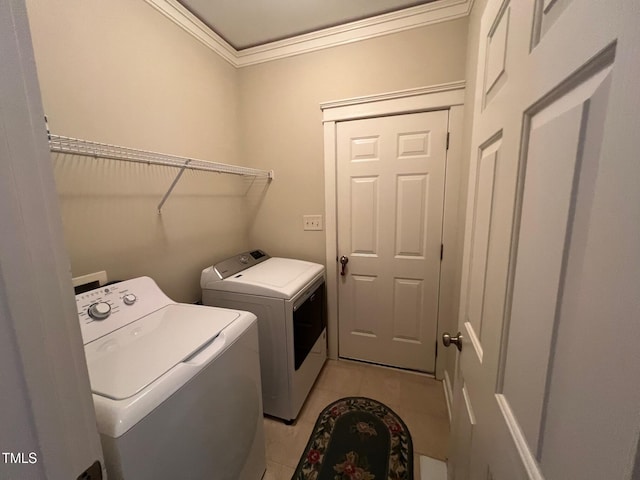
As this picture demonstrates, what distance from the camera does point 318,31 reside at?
6.27ft

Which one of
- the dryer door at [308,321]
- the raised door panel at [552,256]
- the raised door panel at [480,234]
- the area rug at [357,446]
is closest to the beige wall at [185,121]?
the dryer door at [308,321]

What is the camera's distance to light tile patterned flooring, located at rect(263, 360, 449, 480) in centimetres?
150

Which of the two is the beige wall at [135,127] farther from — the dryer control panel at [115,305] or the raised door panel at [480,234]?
the raised door panel at [480,234]

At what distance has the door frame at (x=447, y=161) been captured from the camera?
175 cm

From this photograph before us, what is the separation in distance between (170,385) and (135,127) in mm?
1365

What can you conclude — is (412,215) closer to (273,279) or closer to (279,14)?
(273,279)

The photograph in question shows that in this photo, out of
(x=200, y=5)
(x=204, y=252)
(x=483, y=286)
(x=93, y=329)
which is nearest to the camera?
(x=483, y=286)

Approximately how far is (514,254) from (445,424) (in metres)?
1.68

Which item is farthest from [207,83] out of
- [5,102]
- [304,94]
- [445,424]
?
[445,424]

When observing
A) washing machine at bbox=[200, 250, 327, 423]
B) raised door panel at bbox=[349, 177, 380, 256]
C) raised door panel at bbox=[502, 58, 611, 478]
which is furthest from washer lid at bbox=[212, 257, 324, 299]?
raised door panel at bbox=[502, 58, 611, 478]

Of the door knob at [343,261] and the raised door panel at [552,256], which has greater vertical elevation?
the raised door panel at [552,256]

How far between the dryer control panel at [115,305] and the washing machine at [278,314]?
0.39 m

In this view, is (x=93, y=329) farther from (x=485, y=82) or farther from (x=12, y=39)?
(x=485, y=82)

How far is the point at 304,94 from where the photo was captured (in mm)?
2053
